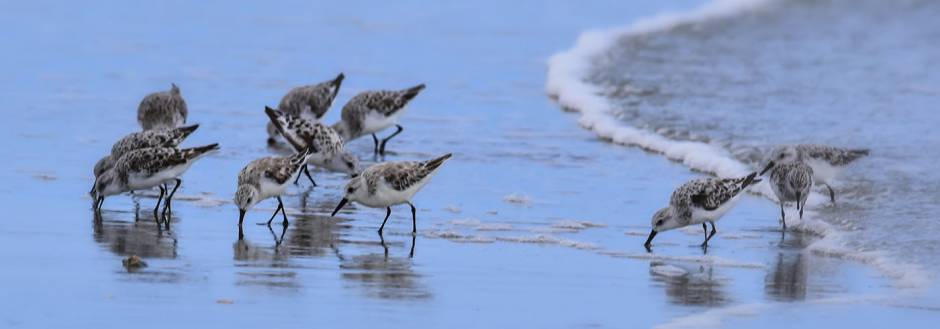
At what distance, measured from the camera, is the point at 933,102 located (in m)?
18.7

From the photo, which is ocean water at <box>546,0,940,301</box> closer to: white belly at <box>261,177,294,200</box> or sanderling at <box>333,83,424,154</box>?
sanderling at <box>333,83,424,154</box>

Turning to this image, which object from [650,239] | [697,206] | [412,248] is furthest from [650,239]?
[412,248]

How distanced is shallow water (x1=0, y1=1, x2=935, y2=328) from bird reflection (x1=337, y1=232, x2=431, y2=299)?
2 cm

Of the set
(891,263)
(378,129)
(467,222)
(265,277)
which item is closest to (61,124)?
(378,129)

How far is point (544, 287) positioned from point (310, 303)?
4.57ft

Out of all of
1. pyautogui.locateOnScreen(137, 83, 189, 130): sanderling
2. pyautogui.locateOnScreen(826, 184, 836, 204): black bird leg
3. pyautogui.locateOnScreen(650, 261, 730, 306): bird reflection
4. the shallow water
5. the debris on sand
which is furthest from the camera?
pyautogui.locateOnScreen(137, 83, 189, 130): sanderling

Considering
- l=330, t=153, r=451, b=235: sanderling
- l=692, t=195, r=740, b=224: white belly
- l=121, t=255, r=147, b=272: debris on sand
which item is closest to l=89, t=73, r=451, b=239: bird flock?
l=330, t=153, r=451, b=235: sanderling

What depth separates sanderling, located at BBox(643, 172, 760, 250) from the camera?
11.5 meters

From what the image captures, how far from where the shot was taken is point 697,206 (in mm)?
11547

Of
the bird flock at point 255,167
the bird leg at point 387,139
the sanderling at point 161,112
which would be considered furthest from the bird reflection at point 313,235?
the bird leg at point 387,139

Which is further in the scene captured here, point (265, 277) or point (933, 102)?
point (933, 102)

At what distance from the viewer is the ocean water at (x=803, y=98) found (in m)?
12.5

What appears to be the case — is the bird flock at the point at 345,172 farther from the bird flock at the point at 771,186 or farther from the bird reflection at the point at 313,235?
the bird reflection at the point at 313,235

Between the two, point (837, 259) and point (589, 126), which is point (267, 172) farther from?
point (589, 126)
